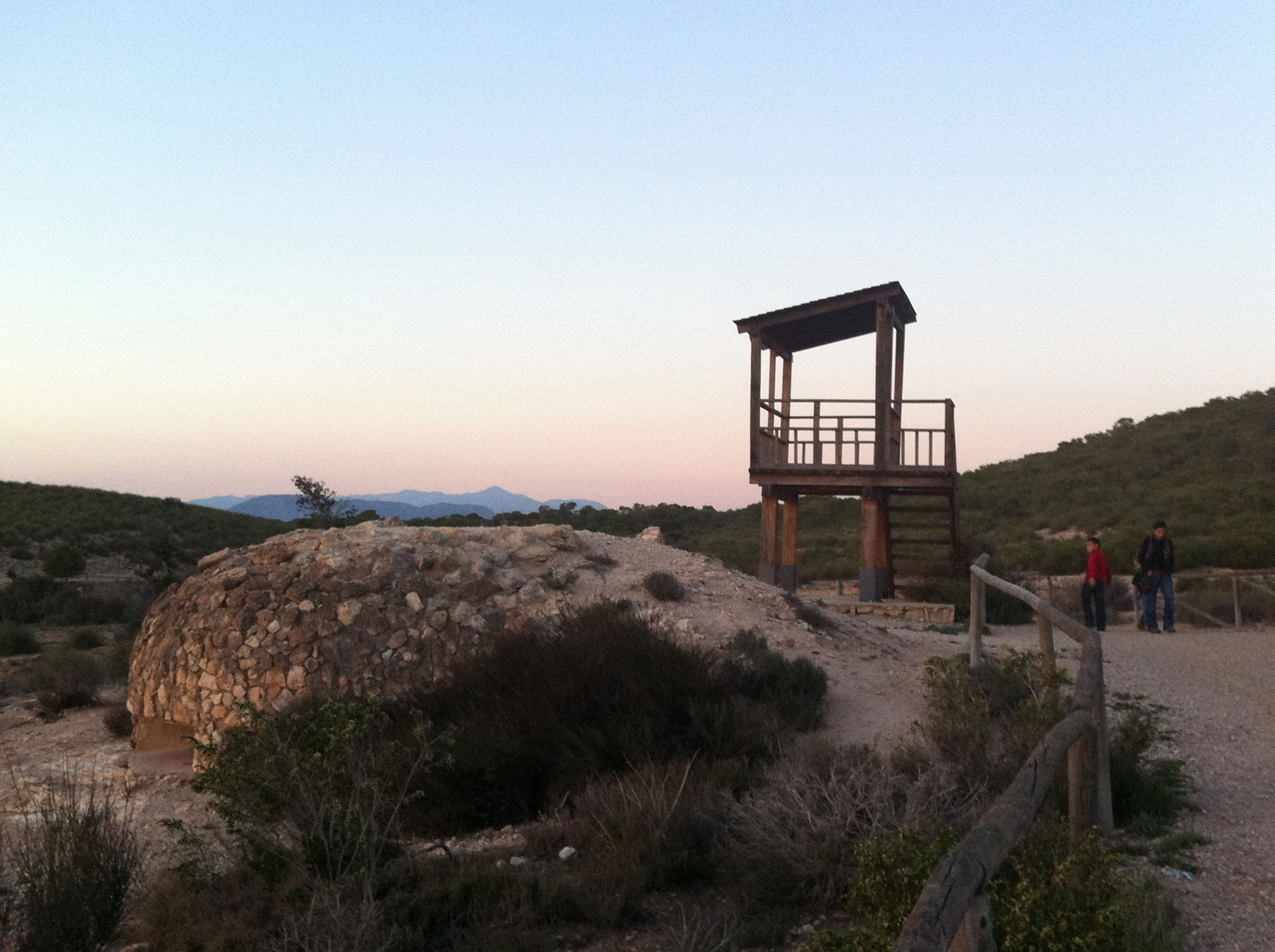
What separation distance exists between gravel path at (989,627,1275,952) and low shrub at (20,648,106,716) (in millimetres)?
12717

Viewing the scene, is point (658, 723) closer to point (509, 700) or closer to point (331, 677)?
point (509, 700)

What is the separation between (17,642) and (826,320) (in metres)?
16.1

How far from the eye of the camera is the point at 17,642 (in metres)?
19.2

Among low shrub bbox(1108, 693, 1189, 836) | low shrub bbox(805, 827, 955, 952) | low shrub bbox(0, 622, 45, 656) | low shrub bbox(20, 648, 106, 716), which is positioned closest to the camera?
low shrub bbox(805, 827, 955, 952)

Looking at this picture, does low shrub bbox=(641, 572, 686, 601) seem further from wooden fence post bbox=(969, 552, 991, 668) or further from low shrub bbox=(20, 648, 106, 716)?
low shrub bbox=(20, 648, 106, 716)

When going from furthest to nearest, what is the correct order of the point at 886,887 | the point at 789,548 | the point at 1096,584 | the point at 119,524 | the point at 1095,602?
the point at 119,524 < the point at 789,548 < the point at 1095,602 < the point at 1096,584 < the point at 886,887

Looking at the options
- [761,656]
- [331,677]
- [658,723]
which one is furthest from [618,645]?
[331,677]

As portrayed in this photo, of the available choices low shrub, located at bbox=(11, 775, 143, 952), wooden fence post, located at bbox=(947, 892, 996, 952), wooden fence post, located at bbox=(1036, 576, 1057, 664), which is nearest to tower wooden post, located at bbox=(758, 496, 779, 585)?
wooden fence post, located at bbox=(1036, 576, 1057, 664)

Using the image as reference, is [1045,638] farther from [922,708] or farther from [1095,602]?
[1095,602]

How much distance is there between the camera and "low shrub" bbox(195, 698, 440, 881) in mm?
4922

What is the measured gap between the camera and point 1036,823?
404 cm

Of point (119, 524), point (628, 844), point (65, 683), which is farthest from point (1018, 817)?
point (119, 524)

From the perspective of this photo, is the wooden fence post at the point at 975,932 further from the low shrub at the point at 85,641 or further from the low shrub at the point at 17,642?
the low shrub at the point at 17,642

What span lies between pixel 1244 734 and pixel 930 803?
182 inches
